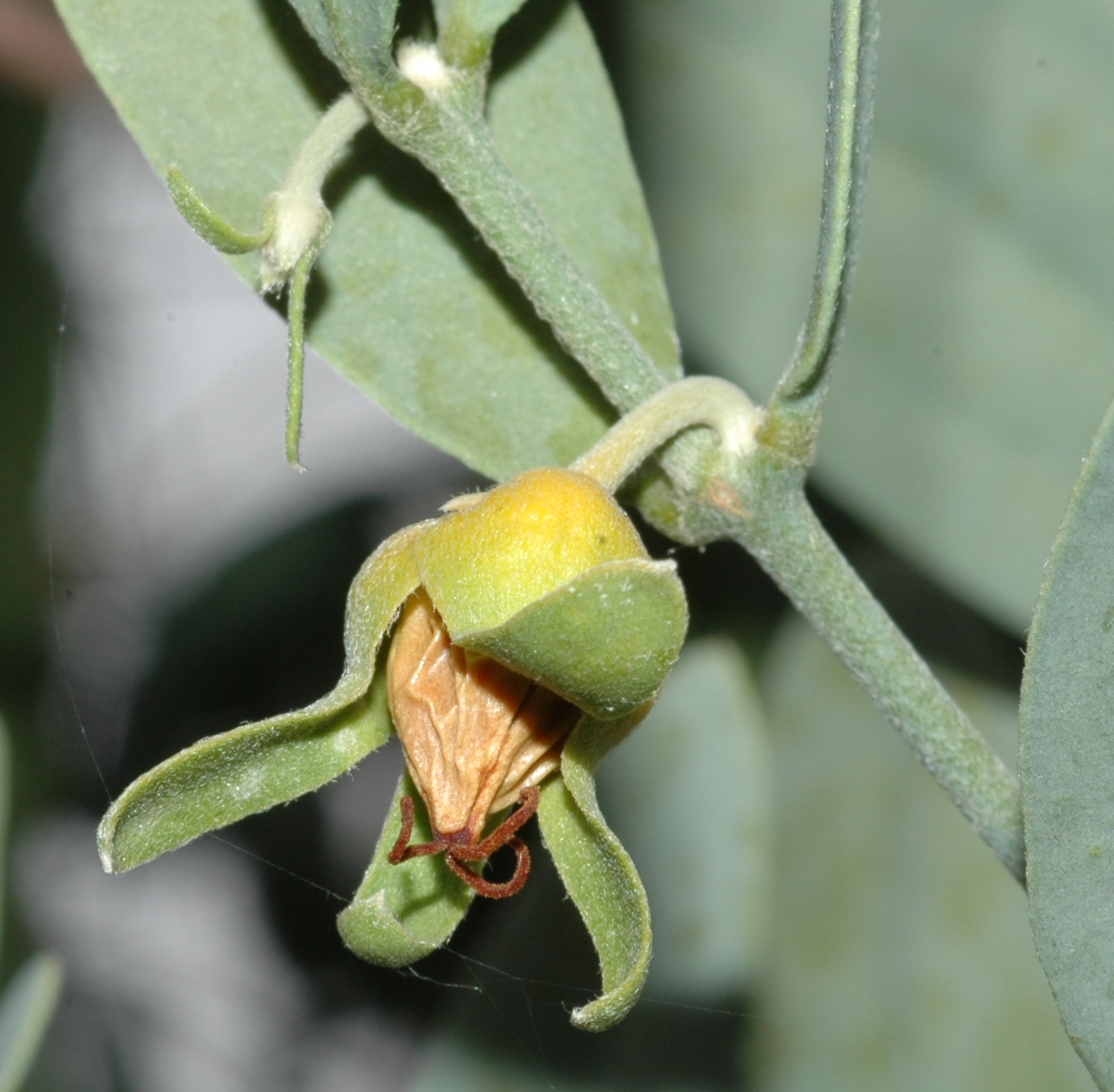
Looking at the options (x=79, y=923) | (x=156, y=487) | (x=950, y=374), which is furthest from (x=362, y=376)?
(x=79, y=923)

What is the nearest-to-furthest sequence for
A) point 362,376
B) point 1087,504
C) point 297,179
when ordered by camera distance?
point 1087,504, point 297,179, point 362,376

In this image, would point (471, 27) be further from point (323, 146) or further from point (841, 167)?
point (841, 167)

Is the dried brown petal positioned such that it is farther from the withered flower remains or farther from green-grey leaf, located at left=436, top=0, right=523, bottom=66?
green-grey leaf, located at left=436, top=0, right=523, bottom=66

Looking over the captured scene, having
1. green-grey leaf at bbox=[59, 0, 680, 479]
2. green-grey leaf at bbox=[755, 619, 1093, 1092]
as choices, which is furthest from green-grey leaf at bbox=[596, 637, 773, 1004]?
green-grey leaf at bbox=[59, 0, 680, 479]

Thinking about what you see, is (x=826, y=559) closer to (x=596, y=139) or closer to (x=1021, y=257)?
(x=596, y=139)

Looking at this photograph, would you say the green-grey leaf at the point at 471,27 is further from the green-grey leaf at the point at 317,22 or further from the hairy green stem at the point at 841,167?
the hairy green stem at the point at 841,167

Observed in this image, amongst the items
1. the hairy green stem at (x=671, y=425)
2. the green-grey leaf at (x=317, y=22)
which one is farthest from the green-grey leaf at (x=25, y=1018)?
the green-grey leaf at (x=317, y=22)
